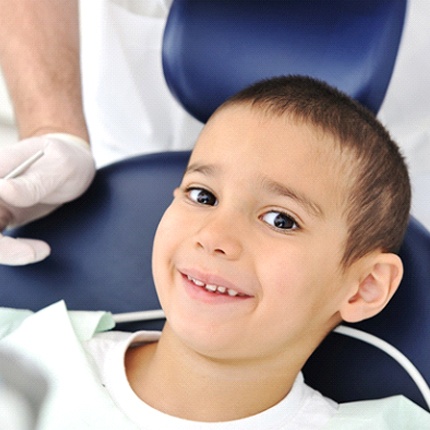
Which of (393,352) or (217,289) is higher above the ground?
(217,289)

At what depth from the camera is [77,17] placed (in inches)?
65.4

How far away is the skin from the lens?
1048 millimetres

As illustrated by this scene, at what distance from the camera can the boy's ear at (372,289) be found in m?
1.15

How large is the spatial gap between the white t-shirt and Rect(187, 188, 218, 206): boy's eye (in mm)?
254

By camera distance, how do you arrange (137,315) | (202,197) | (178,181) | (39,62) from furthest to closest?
(39,62), (178,181), (137,315), (202,197)

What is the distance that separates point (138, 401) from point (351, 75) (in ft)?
1.96

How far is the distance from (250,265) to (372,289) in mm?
222

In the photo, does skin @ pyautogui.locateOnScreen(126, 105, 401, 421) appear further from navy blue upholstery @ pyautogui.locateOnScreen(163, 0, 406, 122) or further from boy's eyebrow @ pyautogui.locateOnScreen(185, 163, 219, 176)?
navy blue upholstery @ pyautogui.locateOnScreen(163, 0, 406, 122)

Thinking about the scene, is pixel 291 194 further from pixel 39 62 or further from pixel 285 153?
pixel 39 62

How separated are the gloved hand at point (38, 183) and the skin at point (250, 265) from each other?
0.30m

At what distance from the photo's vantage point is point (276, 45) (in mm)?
1406

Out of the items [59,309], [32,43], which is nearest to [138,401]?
[59,309]

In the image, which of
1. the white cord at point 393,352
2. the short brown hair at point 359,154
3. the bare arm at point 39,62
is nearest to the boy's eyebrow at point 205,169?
the short brown hair at point 359,154

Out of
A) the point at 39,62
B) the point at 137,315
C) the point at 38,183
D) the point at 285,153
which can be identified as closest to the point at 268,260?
the point at 285,153
